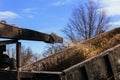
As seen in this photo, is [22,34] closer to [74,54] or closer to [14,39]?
[14,39]

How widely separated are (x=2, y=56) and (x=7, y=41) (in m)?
0.42

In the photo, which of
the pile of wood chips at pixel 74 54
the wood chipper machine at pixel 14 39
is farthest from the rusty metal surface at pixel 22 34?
the pile of wood chips at pixel 74 54

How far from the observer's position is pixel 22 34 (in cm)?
Answer: 716

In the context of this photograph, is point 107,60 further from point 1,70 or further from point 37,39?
point 1,70

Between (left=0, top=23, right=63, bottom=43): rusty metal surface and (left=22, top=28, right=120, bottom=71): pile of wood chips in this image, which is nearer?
(left=0, top=23, right=63, bottom=43): rusty metal surface

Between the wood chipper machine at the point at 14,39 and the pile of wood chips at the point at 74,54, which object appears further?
the pile of wood chips at the point at 74,54

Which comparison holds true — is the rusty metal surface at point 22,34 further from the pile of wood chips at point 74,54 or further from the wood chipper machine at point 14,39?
the pile of wood chips at point 74,54

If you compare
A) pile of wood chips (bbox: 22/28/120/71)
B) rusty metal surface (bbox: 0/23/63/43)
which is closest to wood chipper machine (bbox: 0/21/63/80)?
rusty metal surface (bbox: 0/23/63/43)

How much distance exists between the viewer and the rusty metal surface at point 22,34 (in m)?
6.72

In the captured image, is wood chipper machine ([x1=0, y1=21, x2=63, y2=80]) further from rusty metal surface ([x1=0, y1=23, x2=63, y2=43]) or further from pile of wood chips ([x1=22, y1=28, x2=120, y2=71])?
pile of wood chips ([x1=22, y1=28, x2=120, y2=71])

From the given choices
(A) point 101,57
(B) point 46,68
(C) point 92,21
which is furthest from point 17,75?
(C) point 92,21

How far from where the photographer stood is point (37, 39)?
7633mm

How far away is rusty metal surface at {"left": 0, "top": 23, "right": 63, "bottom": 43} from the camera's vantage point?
6719mm

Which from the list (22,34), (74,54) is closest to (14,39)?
(22,34)
